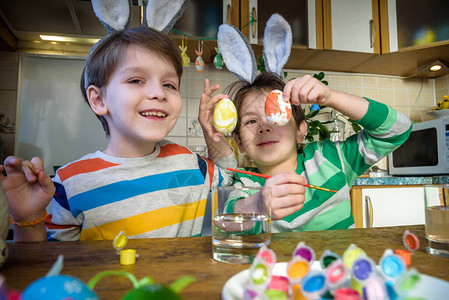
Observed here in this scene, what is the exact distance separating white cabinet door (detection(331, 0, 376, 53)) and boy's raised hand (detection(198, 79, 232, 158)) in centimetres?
179

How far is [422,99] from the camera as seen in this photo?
300cm

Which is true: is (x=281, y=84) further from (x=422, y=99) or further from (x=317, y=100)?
(x=422, y=99)

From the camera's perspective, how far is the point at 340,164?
1055 mm

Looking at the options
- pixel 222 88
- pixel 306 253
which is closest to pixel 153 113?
pixel 306 253

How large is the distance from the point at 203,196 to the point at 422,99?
114 inches

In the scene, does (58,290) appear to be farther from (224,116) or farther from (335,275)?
(224,116)

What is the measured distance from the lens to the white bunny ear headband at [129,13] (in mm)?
854

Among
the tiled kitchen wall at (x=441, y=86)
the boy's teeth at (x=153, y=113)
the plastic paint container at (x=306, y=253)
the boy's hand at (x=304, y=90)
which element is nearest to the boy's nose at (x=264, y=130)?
the boy's hand at (x=304, y=90)

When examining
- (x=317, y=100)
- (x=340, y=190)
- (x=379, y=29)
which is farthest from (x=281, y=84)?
(x=379, y=29)

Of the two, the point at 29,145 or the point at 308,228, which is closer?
the point at 308,228

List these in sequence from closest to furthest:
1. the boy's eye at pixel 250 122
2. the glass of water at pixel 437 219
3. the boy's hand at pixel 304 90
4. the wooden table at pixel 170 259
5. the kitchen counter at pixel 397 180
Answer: the wooden table at pixel 170 259 → the glass of water at pixel 437 219 → the boy's hand at pixel 304 90 → the boy's eye at pixel 250 122 → the kitchen counter at pixel 397 180

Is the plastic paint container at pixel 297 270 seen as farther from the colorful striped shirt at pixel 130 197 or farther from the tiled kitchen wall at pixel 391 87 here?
the tiled kitchen wall at pixel 391 87

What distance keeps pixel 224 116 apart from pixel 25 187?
529 mm

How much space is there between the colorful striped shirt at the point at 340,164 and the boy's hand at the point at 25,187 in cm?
54
